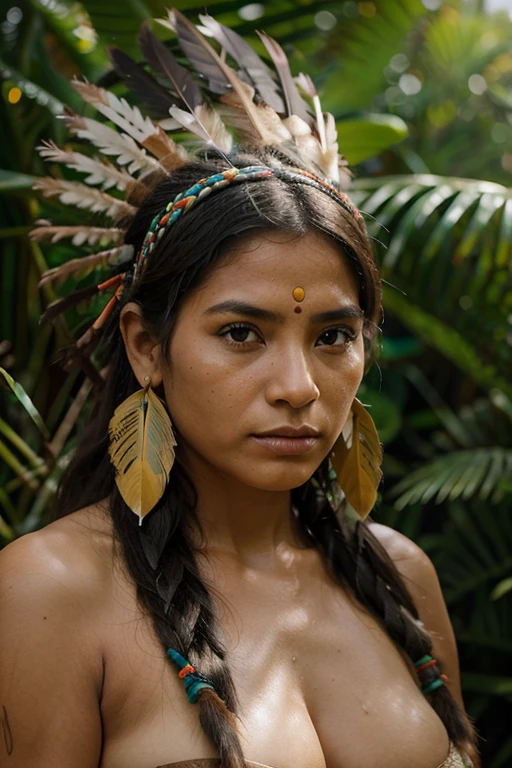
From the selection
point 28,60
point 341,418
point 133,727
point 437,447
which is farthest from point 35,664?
point 437,447

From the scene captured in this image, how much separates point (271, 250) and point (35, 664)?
28.0 inches

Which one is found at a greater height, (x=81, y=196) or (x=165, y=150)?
(x=165, y=150)

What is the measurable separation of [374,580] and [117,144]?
96 cm

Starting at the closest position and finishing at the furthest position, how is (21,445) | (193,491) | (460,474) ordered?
(193,491) < (21,445) < (460,474)

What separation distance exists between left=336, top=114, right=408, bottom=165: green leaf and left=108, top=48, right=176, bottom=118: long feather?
2.03 feet

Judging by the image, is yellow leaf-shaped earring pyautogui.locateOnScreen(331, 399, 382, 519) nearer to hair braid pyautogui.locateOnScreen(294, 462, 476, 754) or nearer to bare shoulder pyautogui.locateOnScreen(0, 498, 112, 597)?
hair braid pyautogui.locateOnScreen(294, 462, 476, 754)

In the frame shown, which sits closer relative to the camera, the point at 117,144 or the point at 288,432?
the point at 288,432

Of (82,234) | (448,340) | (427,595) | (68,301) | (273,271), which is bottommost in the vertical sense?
(448,340)

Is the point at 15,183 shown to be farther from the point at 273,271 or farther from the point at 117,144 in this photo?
the point at 273,271

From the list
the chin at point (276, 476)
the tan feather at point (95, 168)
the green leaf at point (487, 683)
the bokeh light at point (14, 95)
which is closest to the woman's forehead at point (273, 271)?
the chin at point (276, 476)

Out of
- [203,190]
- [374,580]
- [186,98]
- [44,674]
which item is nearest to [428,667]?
[374,580]

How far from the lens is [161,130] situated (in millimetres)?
1734

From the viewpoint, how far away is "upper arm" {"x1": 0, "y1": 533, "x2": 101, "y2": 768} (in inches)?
50.9

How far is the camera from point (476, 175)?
3832mm
